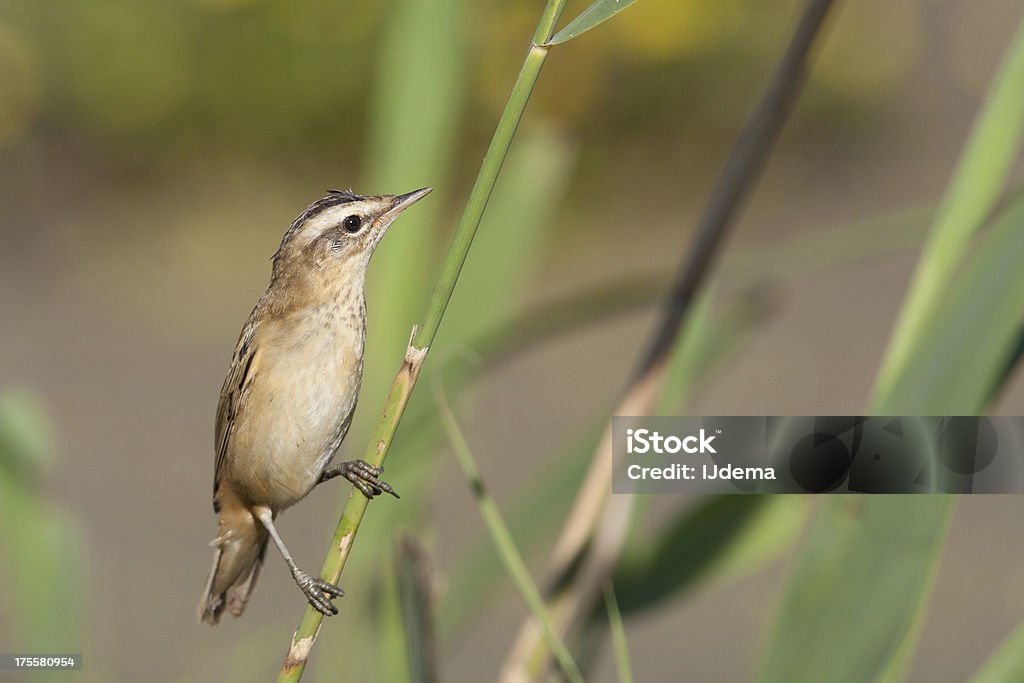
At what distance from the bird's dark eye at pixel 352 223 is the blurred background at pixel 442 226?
5.48 feet

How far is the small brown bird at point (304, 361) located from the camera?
4.87 feet

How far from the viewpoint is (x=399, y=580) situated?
4.38 feet

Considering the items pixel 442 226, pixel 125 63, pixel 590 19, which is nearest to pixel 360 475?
pixel 590 19

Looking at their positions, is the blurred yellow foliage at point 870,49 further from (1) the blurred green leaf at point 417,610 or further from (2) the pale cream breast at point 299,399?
(1) the blurred green leaf at point 417,610

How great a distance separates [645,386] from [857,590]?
419 millimetres

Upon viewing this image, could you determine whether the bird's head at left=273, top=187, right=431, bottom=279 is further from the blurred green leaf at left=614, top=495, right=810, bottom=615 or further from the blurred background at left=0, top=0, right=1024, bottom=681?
the blurred background at left=0, top=0, right=1024, bottom=681

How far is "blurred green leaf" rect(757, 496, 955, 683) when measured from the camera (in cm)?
115

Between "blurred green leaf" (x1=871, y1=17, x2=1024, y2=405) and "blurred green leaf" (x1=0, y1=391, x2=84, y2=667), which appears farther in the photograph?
"blurred green leaf" (x1=0, y1=391, x2=84, y2=667)

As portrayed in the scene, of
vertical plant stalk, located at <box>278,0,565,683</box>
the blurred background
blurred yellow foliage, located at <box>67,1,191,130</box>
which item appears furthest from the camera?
blurred yellow foliage, located at <box>67,1,191,130</box>

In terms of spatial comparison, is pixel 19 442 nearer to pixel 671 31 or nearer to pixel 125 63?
pixel 125 63

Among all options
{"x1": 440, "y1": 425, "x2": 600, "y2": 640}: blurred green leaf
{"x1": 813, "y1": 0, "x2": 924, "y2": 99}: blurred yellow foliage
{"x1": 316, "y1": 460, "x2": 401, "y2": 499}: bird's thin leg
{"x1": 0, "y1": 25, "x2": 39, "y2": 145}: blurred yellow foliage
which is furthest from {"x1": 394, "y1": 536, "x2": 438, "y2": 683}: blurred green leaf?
{"x1": 813, "y1": 0, "x2": 924, "y2": 99}: blurred yellow foliage

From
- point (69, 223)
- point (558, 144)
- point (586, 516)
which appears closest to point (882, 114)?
point (69, 223)

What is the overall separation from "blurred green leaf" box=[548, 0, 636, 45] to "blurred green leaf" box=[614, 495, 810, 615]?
2.63 ft

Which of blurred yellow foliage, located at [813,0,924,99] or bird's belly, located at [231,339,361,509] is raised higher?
blurred yellow foliage, located at [813,0,924,99]
